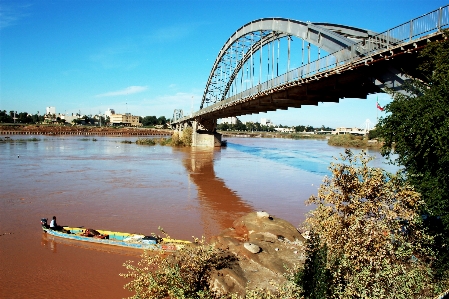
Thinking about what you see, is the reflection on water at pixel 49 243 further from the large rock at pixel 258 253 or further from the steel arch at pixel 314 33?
the steel arch at pixel 314 33

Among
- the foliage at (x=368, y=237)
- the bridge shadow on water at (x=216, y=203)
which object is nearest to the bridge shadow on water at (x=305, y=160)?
the bridge shadow on water at (x=216, y=203)

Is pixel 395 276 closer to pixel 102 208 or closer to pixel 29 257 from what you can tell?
pixel 29 257

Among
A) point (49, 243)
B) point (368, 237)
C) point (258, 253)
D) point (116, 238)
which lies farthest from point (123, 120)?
point (368, 237)

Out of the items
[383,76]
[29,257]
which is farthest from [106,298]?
[383,76]

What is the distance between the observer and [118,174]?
28859mm

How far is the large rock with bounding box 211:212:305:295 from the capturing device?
7.93 metres

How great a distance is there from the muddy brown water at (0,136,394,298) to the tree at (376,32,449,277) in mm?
7209

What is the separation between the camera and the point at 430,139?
28.6ft

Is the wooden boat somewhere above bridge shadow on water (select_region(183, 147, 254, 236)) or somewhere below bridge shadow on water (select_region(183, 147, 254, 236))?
above

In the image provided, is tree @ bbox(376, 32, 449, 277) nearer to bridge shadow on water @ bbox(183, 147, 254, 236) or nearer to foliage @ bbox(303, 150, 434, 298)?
foliage @ bbox(303, 150, 434, 298)

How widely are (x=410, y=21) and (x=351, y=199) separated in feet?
26.0

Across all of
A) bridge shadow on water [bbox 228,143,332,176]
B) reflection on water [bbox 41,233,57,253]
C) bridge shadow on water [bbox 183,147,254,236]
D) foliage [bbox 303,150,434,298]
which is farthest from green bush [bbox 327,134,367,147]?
foliage [bbox 303,150,434,298]

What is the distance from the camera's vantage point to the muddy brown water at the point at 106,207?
10.1 metres

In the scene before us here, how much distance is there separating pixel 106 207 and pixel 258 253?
1086 cm
